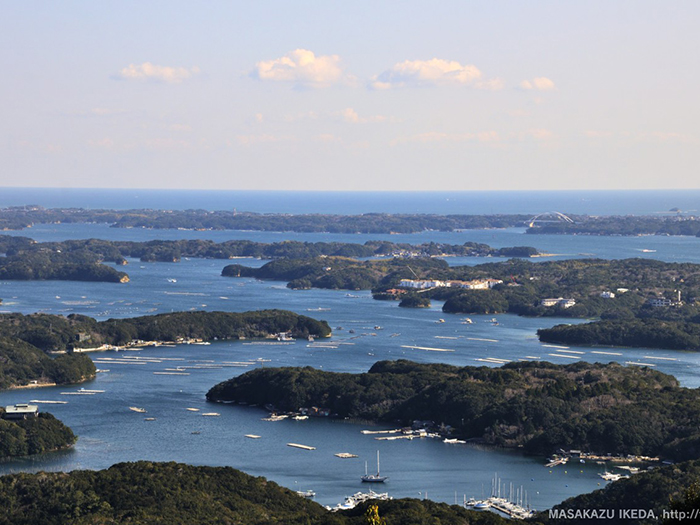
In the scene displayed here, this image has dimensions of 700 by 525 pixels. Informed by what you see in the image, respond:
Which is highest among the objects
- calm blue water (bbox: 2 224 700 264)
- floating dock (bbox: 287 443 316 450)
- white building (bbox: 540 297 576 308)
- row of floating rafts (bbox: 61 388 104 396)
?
calm blue water (bbox: 2 224 700 264)

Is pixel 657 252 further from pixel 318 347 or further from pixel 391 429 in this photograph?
pixel 391 429

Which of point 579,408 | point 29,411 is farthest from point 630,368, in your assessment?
point 29,411

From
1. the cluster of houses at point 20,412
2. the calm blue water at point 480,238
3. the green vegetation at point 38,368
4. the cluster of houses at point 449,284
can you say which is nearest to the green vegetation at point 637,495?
the cluster of houses at point 20,412

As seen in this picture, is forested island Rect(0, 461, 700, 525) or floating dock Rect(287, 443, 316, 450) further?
floating dock Rect(287, 443, 316, 450)

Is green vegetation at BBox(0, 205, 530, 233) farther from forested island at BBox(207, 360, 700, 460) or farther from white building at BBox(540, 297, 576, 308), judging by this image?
forested island at BBox(207, 360, 700, 460)

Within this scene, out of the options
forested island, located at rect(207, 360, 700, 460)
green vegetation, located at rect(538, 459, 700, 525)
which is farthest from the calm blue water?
green vegetation, located at rect(538, 459, 700, 525)

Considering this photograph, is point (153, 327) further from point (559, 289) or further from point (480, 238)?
point (480, 238)

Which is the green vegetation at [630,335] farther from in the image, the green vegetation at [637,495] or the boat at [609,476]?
the green vegetation at [637,495]

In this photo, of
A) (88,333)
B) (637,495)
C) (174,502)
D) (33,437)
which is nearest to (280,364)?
(88,333)
